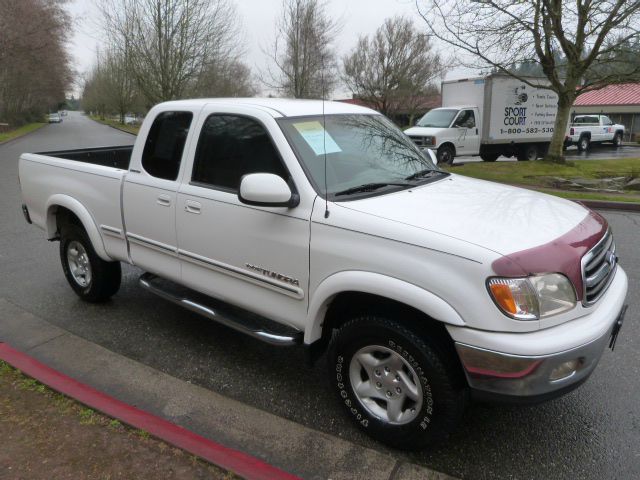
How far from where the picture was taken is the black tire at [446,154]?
58.1 feet

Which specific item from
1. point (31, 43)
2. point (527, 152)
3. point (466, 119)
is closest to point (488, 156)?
point (527, 152)

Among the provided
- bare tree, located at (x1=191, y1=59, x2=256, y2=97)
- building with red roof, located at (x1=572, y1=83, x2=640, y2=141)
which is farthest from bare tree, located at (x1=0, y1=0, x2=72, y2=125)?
building with red roof, located at (x1=572, y1=83, x2=640, y2=141)

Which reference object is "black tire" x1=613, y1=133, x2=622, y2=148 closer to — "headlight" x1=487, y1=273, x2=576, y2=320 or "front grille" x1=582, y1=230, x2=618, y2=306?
"front grille" x1=582, y1=230, x2=618, y2=306

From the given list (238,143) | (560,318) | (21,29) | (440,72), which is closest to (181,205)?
(238,143)

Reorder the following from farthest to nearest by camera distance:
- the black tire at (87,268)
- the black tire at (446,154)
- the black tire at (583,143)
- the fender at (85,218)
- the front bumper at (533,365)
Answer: the black tire at (583,143)
the black tire at (446,154)
the black tire at (87,268)
the fender at (85,218)
the front bumper at (533,365)

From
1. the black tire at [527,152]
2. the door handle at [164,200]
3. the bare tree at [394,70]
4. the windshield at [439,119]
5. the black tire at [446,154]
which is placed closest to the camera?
the door handle at [164,200]

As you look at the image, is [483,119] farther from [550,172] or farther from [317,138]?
[317,138]

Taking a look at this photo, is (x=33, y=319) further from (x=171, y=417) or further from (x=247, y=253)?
(x=247, y=253)

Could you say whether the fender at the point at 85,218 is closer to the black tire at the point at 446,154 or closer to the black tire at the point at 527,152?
the black tire at the point at 446,154

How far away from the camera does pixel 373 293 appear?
262cm

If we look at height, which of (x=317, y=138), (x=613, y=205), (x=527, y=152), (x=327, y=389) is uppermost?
(x=317, y=138)

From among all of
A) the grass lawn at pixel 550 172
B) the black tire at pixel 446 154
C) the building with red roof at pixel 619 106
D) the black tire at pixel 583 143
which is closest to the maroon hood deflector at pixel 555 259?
the grass lawn at pixel 550 172

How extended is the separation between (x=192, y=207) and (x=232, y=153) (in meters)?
0.47

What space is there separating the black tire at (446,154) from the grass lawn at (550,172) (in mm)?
1436
